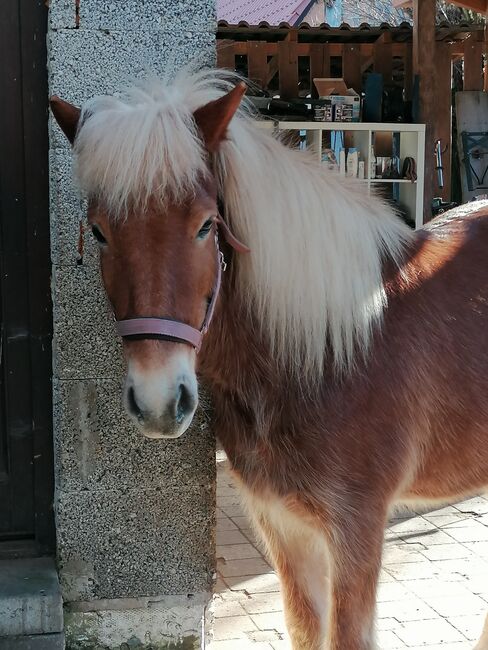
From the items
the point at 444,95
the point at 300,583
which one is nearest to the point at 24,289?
the point at 300,583

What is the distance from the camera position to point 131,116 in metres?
A: 2.18

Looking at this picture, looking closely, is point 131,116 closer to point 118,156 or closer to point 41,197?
point 118,156

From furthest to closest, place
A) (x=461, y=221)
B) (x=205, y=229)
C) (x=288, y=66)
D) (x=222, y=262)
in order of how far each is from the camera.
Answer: (x=288, y=66) → (x=461, y=221) → (x=222, y=262) → (x=205, y=229)

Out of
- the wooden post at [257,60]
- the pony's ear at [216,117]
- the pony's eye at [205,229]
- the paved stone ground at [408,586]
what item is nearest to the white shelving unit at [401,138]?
the wooden post at [257,60]

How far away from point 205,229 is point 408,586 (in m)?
2.34

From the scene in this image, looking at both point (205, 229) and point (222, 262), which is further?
point (222, 262)

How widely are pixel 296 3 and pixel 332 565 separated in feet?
43.8

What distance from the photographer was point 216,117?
219 centimetres

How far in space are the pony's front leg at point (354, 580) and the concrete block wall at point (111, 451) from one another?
0.68m

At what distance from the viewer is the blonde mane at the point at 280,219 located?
7.18 feet

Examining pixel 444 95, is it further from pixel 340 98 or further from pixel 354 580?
pixel 354 580

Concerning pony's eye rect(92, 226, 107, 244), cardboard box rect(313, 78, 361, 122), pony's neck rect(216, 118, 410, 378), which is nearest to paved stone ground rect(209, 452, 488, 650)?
pony's neck rect(216, 118, 410, 378)

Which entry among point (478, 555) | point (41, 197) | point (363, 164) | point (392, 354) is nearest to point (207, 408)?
point (392, 354)

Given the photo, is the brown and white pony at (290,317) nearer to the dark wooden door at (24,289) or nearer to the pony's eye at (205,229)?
the pony's eye at (205,229)
